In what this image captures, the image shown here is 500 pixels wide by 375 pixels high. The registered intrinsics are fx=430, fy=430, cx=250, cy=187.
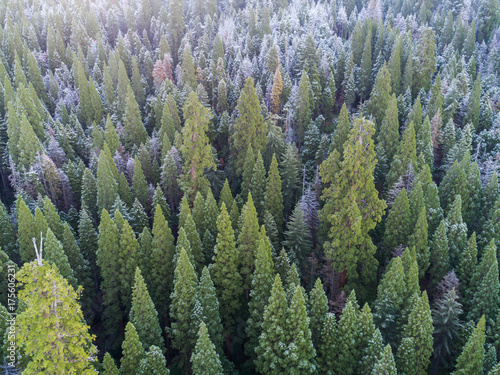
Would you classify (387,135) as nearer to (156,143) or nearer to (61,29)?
(156,143)

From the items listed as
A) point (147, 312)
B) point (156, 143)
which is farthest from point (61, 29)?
point (147, 312)

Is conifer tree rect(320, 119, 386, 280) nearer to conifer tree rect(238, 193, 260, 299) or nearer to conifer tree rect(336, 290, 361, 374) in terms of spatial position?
conifer tree rect(238, 193, 260, 299)

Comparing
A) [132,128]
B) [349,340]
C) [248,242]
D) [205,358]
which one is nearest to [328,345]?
[349,340]

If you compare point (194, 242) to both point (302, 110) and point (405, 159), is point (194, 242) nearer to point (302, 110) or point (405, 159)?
point (405, 159)

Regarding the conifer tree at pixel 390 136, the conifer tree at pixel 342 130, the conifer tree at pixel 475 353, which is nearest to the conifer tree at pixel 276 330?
the conifer tree at pixel 475 353

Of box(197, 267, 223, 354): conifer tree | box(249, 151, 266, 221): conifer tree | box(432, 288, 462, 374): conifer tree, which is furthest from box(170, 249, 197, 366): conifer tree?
box(432, 288, 462, 374): conifer tree

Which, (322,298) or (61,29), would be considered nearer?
(322,298)
